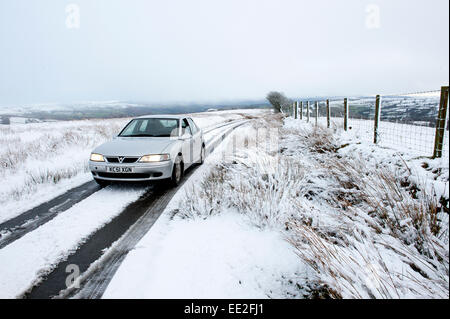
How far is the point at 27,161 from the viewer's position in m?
7.48

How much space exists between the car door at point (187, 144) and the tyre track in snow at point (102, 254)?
1.81 meters

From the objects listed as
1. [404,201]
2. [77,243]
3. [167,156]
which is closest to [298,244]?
[404,201]

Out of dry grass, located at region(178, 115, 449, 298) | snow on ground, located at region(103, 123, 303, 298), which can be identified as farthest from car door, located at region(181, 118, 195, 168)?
snow on ground, located at region(103, 123, 303, 298)

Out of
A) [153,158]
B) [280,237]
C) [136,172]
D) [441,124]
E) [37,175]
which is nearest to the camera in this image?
[280,237]

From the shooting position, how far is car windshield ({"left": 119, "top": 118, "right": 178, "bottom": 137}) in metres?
5.77

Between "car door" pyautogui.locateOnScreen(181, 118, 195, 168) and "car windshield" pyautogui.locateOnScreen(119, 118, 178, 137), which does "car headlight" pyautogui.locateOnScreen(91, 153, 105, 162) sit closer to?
"car windshield" pyautogui.locateOnScreen(119, 118, 178, 137)

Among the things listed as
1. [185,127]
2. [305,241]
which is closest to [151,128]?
[185,127]

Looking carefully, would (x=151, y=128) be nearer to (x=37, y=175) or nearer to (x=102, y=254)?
(x=37, y=175)

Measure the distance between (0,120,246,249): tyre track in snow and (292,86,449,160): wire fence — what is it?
5.93 meters

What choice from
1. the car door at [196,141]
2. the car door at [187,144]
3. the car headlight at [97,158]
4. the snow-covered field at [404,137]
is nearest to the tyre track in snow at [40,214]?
the car headlight at [97,158]

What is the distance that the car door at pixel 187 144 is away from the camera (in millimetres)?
5734

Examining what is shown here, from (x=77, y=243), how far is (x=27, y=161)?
6417 mm

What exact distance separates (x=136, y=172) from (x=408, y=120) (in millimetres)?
5969

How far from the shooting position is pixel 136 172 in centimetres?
453
